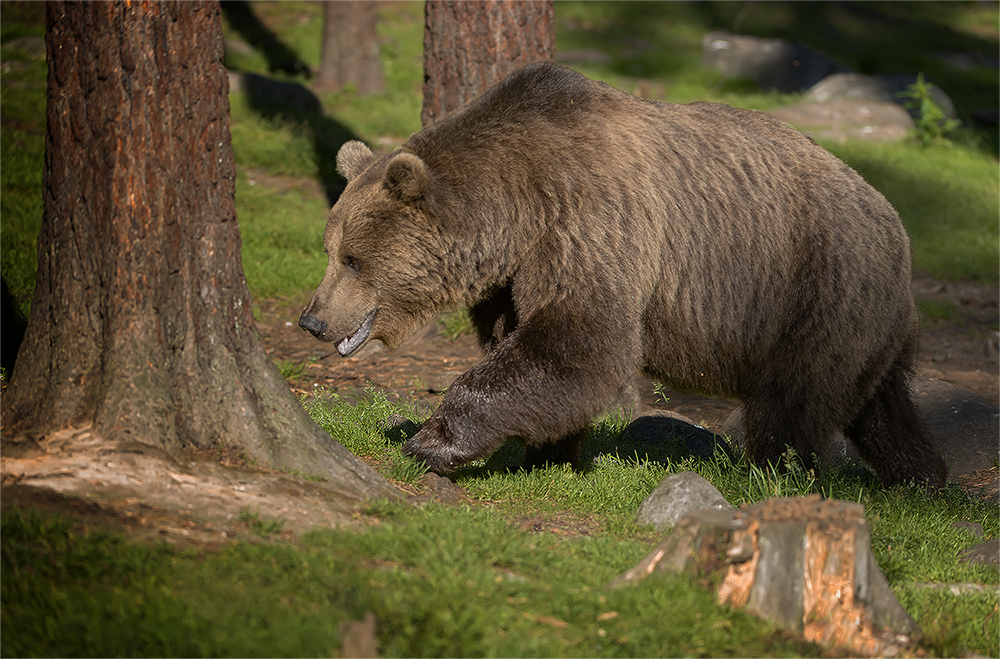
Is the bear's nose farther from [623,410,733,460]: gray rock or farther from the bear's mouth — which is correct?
[623,410,733,460]: gray rock

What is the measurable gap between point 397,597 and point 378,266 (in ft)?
7.25

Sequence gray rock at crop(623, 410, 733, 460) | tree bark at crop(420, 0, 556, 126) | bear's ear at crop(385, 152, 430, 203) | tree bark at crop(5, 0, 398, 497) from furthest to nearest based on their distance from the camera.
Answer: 1. tree bark at crop(420, 0, 556, 126)
2. gray rock at crop(623, 410, 733, 460)
3. bear's ear at crop(385, 152, 430, 203)
4. tree bark at crop(5, 0, 398, 497)

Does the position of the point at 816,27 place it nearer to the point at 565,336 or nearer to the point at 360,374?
the point at 360,374

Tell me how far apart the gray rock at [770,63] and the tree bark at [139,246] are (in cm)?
1620

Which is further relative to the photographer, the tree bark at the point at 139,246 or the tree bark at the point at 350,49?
the tree bark at the point at 350,49

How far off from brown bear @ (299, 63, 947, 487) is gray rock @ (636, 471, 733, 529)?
0.51 m

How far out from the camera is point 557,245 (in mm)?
4652

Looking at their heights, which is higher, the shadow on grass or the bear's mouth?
the shadow on grass

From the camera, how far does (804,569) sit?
334 cm

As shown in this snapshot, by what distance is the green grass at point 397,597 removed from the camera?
292cm

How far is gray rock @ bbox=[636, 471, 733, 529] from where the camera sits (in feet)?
14.8

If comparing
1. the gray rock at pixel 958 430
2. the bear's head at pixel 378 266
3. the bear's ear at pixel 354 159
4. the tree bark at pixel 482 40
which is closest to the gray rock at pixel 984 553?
the gray rock at pixel 958 430

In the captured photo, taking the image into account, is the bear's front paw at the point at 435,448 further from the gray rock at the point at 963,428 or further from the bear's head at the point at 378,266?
the gray rock at the point at 963,428

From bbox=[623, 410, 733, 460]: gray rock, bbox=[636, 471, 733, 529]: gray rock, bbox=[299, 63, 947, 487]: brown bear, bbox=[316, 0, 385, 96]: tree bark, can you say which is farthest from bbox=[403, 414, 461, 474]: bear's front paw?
bbox=[316, 0, 385, 96]: tree bark
